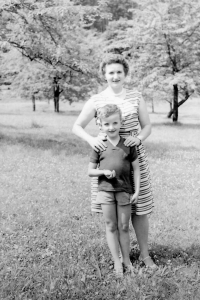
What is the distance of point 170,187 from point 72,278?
5.03 m

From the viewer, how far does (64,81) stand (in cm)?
3631

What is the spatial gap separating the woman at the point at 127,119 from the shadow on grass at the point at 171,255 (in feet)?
0.97

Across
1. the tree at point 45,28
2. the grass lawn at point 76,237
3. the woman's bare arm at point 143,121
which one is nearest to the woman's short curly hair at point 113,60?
the woman's bare arm at point 143,121

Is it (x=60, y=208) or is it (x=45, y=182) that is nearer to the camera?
(x=60, y=208)

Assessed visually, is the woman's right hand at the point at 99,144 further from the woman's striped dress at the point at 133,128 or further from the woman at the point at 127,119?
the woman's striped dress at the point at 133,128

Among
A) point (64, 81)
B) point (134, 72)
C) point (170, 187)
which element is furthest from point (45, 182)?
→ point (64, 81)

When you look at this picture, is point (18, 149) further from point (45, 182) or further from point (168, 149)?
point (168, 149)

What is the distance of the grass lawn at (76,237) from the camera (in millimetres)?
4098

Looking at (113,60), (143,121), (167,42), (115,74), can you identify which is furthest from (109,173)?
(167,42)

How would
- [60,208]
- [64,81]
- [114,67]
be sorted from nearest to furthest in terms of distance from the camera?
[114,67] < [60,208] < [64,81]

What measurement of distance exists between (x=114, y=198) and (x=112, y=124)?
0.90 meters

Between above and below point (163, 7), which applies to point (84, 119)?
below

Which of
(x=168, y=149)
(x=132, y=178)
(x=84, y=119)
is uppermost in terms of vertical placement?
(x=84, y=119)

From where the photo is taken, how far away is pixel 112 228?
14.6ft
